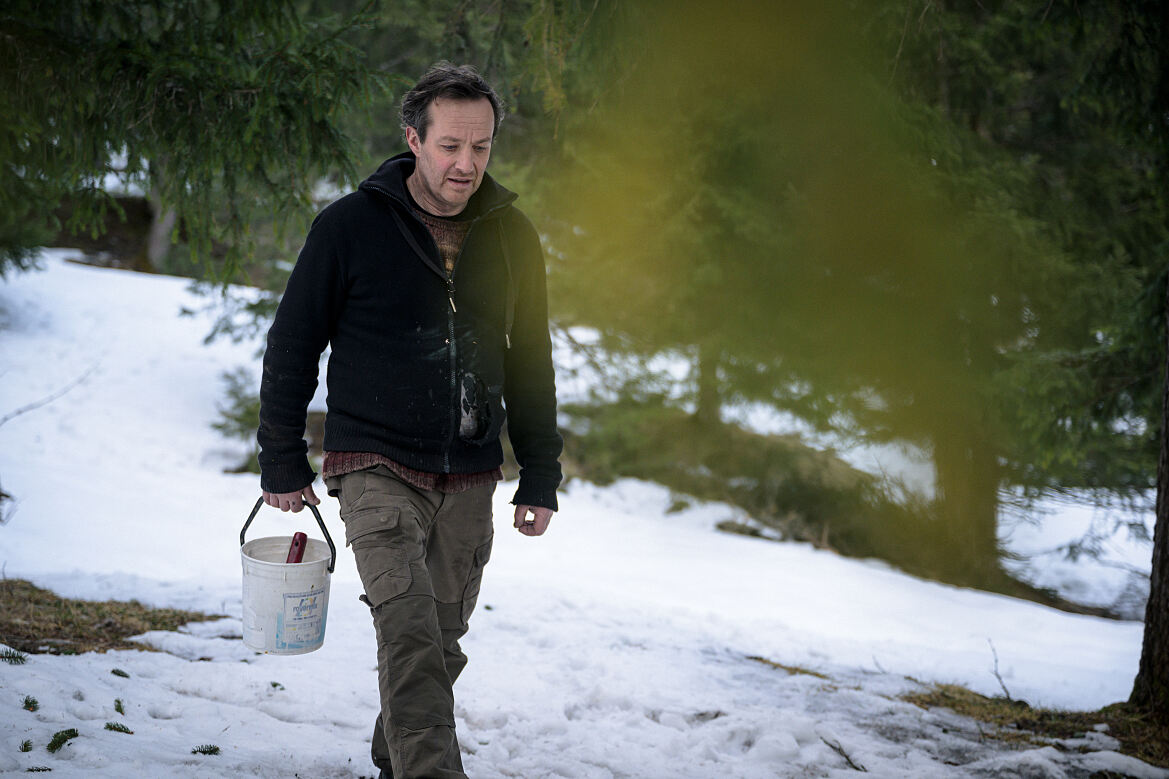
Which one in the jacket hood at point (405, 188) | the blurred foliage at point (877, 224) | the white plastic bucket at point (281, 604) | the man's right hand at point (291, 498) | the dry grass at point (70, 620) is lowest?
the dry grass at point (70, 620)

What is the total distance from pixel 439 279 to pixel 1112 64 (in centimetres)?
545

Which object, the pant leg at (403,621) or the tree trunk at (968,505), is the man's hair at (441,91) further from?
the tree trunk at (968,505)

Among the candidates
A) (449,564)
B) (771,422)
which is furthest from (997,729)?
(771,422)

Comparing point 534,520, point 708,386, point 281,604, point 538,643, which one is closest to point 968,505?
point 708,386

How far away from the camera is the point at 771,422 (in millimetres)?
13922

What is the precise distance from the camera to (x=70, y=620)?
16.2 feet

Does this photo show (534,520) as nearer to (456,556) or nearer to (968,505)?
(456,556)

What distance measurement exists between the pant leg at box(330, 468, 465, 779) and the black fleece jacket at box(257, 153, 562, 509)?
0.15m

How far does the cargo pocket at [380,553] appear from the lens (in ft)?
8.45

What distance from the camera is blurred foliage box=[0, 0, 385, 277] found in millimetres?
4559

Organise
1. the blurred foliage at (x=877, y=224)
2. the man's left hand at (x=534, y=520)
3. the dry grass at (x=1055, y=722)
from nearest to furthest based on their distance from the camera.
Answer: the man's left hand at (x=534, y=520), the dry grass at (x=1055, y=722), the blurred foliage at (x=877, y=224)

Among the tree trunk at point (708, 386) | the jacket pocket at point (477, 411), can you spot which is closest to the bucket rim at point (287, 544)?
the jacket pocket at point (477, 411)

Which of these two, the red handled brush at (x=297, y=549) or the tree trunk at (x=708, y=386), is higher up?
the tree trunk at (x=708, y=386)

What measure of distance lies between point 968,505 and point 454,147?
9.45 metres
